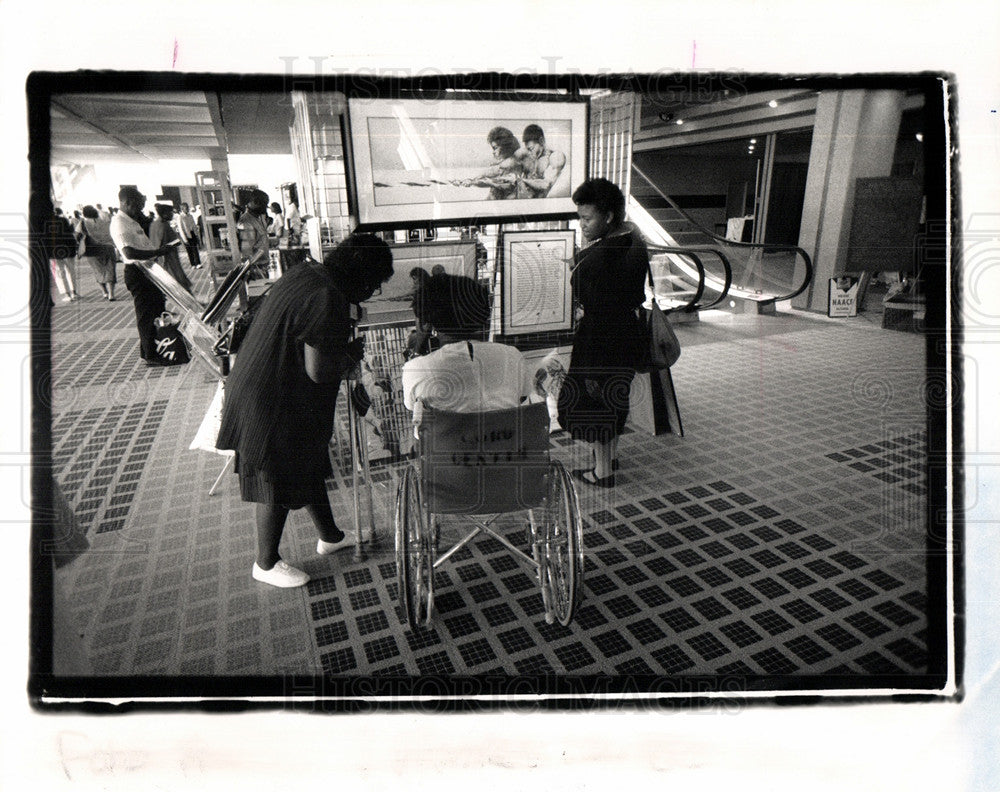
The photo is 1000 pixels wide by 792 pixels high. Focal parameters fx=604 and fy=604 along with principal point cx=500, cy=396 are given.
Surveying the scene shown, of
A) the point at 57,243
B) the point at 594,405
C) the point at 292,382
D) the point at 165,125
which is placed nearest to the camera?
the point at 57,243

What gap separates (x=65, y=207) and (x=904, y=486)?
3.16m

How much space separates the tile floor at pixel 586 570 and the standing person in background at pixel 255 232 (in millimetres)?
237

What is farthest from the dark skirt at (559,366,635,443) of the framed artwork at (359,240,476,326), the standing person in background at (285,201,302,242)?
the standing person in background at (285,201,302,242)

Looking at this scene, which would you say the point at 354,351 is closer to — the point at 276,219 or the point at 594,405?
the point at 276,219

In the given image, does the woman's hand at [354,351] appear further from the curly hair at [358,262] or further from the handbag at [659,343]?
the handbag at [659,343]

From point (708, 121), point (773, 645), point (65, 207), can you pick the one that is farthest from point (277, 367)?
point (708, 121)

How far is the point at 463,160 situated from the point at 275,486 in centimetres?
140

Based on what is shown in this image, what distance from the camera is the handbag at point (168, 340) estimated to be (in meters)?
2.48

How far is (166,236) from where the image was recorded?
Answer: 2123mm

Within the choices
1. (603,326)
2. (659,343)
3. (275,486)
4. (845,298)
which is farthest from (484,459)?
(845,298)

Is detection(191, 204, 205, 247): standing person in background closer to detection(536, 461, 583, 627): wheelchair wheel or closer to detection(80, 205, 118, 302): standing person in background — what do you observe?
detection(80, 205, 118, 302): standing person in background

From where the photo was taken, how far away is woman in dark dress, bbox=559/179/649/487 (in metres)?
2.50

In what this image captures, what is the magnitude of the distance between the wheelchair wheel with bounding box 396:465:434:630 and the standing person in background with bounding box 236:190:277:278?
1167mm

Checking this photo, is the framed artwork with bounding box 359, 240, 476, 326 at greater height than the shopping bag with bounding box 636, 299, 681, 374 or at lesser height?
greater
